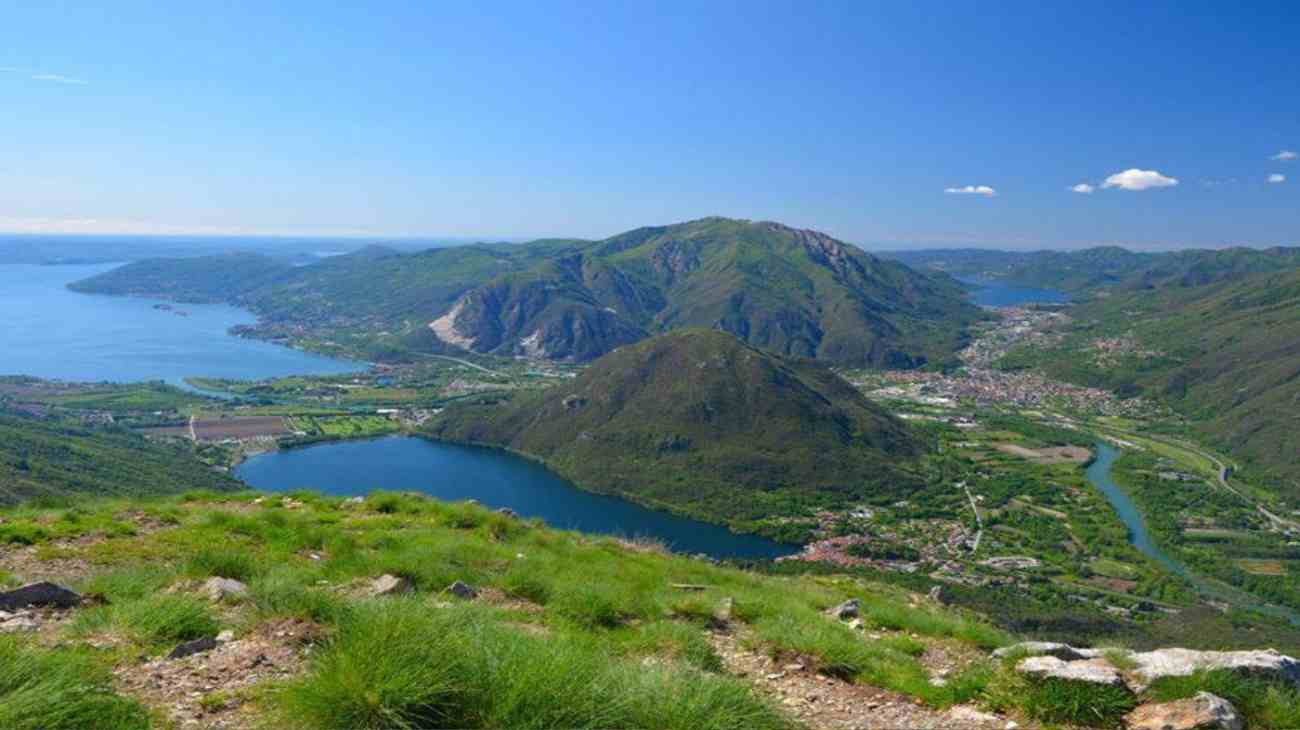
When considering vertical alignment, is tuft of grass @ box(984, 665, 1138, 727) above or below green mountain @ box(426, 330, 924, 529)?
above

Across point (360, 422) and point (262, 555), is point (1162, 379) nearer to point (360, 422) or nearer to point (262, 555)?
point (360, 422)

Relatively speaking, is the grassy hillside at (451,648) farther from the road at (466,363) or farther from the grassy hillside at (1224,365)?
the road at (466,363)

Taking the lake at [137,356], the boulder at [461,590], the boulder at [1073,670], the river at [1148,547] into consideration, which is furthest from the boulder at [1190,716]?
the lake at [137,356]

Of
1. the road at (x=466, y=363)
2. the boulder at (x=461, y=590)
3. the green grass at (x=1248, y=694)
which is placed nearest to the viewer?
the green grass at (x=1248, y=694)

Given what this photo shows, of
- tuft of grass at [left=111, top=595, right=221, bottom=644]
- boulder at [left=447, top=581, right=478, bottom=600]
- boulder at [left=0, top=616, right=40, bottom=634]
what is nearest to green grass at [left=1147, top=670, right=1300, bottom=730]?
boulder at [left=447, top=581, right=478, bottom=600]

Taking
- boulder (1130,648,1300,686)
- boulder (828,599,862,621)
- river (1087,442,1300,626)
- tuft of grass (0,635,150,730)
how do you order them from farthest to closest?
river (1087,442,1300,626), boulder (828,599,862,621), boulder (1130,648,1300,686), tuft of grass (0,635,150,730)

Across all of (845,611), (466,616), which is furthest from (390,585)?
(845,611)

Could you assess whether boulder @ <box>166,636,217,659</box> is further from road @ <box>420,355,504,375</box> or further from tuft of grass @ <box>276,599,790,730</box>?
road @ <box>420,355,504,375</box>
